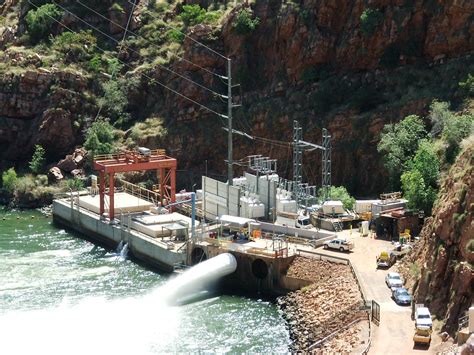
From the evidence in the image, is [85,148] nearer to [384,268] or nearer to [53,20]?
[53,20]

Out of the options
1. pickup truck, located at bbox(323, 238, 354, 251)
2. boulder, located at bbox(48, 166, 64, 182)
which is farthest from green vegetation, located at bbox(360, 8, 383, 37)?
boulder, located at bbox(48, 166, 64, 182)

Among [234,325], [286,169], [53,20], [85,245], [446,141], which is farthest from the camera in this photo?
[53,20]

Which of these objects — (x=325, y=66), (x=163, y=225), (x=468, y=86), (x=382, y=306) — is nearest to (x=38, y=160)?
(x=163, y=225)

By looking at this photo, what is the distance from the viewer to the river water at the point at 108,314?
63.5 m

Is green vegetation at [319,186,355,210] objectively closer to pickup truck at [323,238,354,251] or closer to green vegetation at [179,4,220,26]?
pickup truck at [323,238,354,251]

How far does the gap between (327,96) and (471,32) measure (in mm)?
17924

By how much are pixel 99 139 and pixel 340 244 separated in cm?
4918

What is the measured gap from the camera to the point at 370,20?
349ft

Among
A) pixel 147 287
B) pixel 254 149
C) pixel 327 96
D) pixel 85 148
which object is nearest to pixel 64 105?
pixel 85 148

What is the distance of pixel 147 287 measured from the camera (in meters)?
79.0

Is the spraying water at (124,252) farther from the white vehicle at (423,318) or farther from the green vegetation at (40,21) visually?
the green vegetation at (40,21)

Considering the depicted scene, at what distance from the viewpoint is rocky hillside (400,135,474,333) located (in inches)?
2170

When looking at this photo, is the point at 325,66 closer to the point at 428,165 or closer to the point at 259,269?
the point at 428,165

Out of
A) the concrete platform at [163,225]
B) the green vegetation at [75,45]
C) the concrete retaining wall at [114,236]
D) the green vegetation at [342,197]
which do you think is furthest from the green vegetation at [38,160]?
the green vegetation at [342,197]
